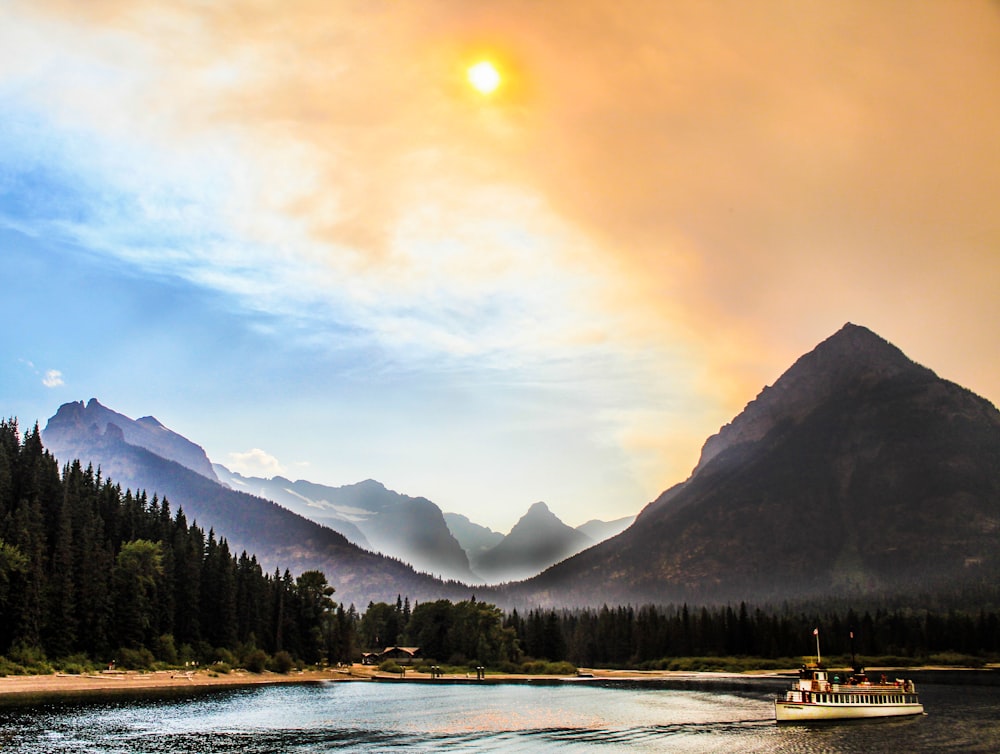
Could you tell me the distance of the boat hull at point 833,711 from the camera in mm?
105375

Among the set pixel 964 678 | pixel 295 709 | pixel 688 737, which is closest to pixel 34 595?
pixel 295 709

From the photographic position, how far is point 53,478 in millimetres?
171625

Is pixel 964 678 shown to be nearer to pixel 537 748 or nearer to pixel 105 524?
pixel 537 748

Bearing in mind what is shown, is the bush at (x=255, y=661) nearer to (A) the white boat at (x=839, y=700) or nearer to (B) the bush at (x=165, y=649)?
(B) the bush at (x=165, y=649)

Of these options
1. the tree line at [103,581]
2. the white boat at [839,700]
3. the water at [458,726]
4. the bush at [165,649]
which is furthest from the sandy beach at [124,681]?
the white boat at [839,700]

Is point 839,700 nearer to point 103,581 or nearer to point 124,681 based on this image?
point 124,681

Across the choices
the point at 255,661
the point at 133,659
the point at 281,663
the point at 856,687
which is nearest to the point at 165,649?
the point at 133,659

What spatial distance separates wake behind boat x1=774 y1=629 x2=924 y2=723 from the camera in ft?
348

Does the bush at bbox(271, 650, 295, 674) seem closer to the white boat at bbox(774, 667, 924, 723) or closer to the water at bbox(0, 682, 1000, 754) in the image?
the water at bbox(0, 682, 1000, 754)

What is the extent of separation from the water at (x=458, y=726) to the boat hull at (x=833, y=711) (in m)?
2.36

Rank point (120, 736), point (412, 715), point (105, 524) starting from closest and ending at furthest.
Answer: point (120, 736) < point (412, 715) < point (105, 524)

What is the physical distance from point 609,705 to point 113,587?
283ft

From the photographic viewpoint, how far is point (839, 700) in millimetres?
112875

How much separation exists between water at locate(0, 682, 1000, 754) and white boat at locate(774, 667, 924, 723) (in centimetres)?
274
